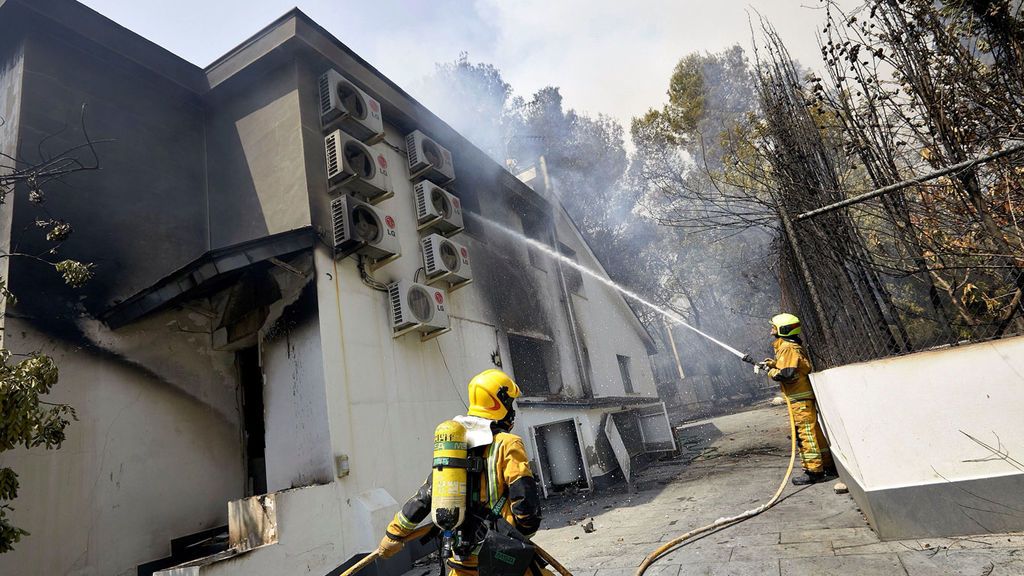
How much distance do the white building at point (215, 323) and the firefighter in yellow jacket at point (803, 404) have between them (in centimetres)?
406

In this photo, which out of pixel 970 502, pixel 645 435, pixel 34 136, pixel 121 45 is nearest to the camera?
pixel 970 502

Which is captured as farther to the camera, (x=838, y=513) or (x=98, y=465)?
(x=98, y=465)

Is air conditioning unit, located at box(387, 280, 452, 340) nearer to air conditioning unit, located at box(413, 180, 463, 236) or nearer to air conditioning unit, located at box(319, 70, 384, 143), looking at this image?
air conditioning unit, located at box(413, 180, 463, 236)

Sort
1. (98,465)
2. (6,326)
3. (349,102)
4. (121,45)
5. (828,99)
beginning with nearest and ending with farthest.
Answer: (828,99) < (6,326) < (98,465) < (121,45) < (349,102)

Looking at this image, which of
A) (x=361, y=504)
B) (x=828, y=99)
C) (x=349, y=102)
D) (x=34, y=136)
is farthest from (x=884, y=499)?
(x=34, y=136)

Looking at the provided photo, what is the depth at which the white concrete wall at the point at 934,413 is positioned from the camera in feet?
11.1

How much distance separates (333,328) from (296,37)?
15.0 ft

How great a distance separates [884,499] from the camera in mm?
3711

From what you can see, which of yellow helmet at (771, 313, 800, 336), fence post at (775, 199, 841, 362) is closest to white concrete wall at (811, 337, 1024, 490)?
fence post at (775, 199, 841, 362)

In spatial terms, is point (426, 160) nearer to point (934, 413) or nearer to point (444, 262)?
point (444, 262)

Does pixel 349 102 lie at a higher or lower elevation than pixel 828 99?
higher

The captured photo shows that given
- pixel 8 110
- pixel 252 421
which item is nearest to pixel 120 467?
pixel 252 421

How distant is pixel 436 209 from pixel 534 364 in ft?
15.4

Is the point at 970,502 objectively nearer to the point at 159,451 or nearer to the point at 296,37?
the point at 159,451
